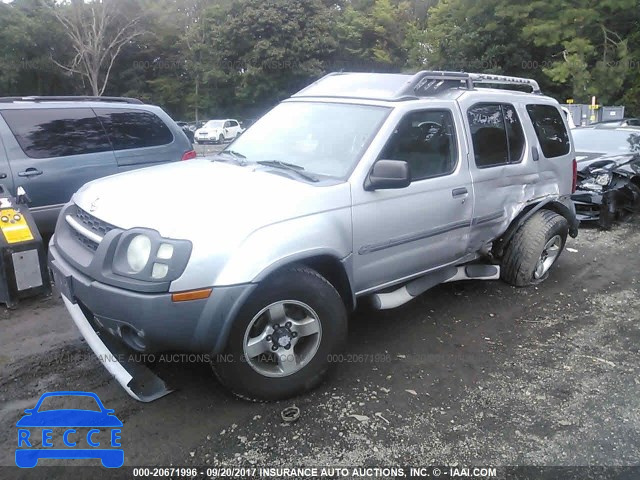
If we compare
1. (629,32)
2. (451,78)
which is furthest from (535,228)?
(629,32)

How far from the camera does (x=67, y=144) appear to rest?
5.64 meters

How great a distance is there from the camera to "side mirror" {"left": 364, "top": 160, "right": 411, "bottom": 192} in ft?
10.5

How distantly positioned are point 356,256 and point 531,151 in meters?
2.49

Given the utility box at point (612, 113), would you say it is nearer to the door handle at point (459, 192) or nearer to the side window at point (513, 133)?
the side window at point (513, 133)

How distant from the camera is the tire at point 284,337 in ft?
9.24

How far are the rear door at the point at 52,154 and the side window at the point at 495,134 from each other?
4.01 metres

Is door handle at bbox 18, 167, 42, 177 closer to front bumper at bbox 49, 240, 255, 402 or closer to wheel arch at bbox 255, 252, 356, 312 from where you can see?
front bumper at bbox 49, 240, 255, 402

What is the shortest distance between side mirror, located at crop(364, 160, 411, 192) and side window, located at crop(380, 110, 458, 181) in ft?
0.82

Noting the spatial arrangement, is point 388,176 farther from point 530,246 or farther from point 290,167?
point 530,246

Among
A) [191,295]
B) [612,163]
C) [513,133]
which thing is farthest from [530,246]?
[612,163]

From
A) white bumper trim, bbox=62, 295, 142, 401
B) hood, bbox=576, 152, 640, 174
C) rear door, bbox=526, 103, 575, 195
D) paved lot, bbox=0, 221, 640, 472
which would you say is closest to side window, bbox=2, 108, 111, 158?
paved lot, bbox=0, 221, 640, 472

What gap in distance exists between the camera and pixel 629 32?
22656 mm

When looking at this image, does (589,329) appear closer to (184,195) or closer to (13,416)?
(184,195)

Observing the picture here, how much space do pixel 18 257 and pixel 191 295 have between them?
108 inches
